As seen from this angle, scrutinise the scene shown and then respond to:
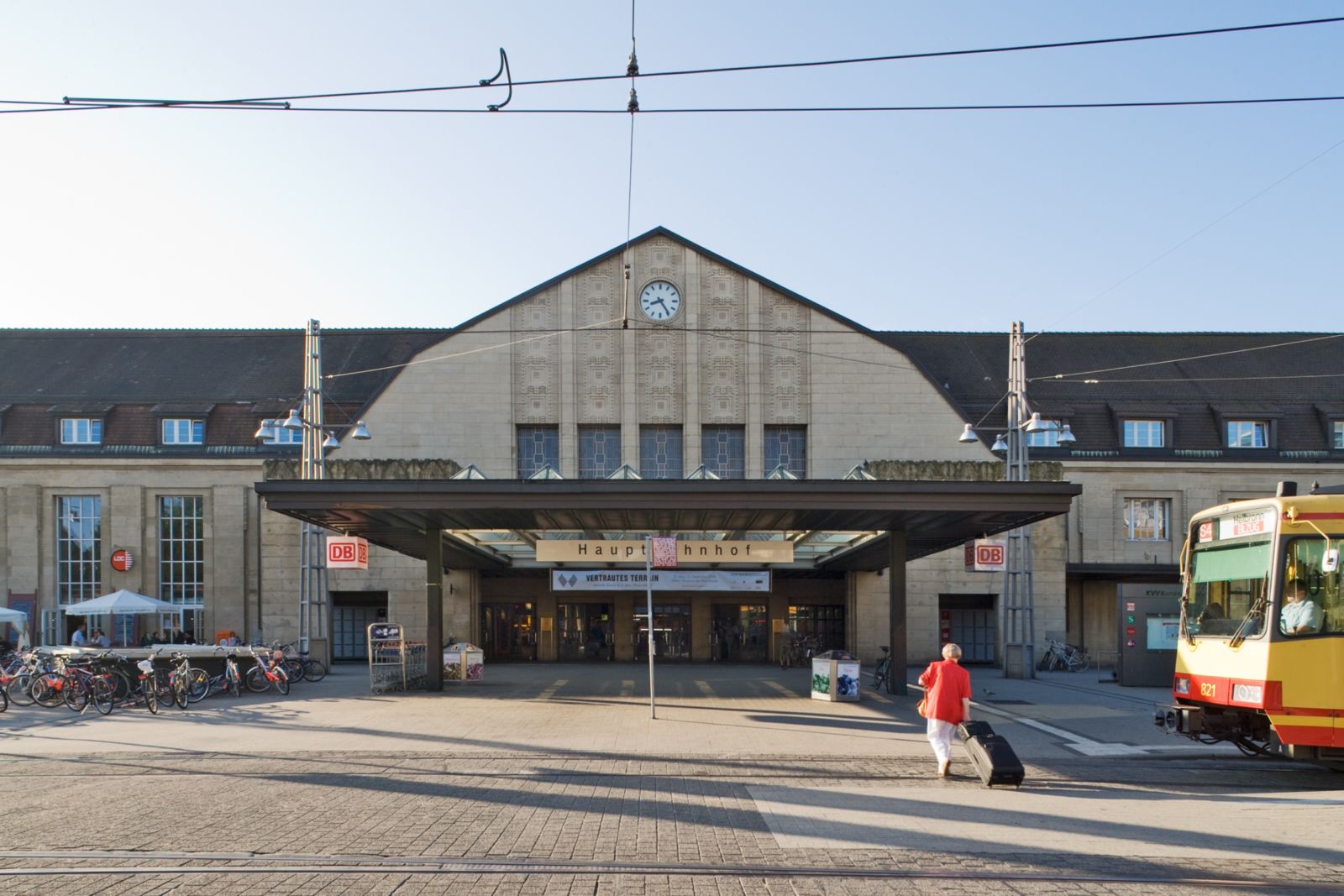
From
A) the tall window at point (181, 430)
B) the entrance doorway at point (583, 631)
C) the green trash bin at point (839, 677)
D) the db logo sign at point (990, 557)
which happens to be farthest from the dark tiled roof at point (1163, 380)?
the tall window at point (181, 430)

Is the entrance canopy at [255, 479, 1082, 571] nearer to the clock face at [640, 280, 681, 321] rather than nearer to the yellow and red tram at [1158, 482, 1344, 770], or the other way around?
the yellow and red tram at [1158, 482, 1344, 770]

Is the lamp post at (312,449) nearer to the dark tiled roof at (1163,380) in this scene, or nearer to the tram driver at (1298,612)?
the dark tiled roof at (1163,380)

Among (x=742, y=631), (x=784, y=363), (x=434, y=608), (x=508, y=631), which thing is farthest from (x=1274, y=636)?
(x=508, y=631)

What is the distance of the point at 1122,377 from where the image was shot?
43.9 meters

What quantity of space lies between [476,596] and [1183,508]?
24.3 metres

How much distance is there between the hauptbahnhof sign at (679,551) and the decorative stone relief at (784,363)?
13523mm

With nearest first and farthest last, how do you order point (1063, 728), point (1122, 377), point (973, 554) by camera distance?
1. point (1063, 728)
2. point (973, 554)
3. point (1122, 377)

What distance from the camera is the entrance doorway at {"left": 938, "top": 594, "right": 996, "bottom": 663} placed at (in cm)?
3944

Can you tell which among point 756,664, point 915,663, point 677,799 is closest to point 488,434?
point 756,664

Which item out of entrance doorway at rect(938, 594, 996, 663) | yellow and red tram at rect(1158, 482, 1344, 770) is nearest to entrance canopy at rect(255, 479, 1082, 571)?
yellow and red tram at rect(1158, 482, 1344, 770)

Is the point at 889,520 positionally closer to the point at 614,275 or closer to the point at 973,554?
the point at 973,554

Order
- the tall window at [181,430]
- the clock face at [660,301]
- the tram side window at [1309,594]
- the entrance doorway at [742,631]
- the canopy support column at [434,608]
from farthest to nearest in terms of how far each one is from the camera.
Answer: the tall window at [181,430] < the entrance doorway at [742,631] < the clock face at [660,301] < the canopy support column at [434,608] < the tram side window at [1309,594]

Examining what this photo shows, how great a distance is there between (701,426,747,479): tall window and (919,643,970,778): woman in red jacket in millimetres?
25211

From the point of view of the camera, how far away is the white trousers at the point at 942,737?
13.0 meters
